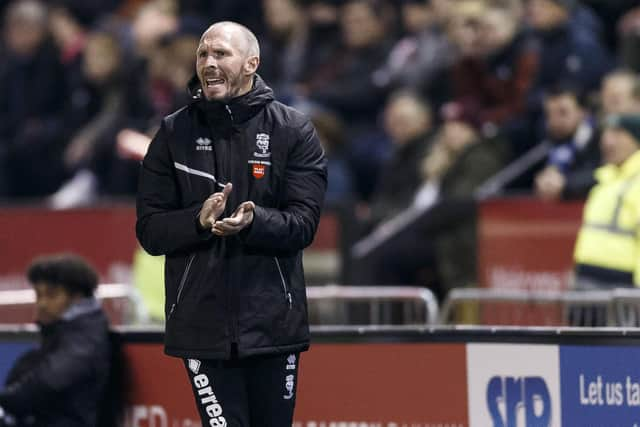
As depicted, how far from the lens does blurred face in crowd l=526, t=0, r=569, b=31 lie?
40.2 ft

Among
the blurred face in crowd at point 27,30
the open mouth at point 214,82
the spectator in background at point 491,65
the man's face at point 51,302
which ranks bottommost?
the man's face at point 51,302

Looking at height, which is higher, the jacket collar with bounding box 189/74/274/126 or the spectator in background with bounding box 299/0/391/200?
the spectator in background with bounding box 299/0/391/200

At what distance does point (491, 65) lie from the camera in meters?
12.6

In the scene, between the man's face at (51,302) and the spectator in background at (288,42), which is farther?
the spectator in background at (288,42)

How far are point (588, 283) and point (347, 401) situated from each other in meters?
2.55

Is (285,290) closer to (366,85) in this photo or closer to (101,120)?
(366,85)

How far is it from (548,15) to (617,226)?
4113 mm

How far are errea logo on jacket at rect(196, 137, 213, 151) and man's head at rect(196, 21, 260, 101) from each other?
16 cm

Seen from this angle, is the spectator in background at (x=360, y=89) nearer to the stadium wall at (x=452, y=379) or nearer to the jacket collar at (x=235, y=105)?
the stadium wall at (x=452, y=379)

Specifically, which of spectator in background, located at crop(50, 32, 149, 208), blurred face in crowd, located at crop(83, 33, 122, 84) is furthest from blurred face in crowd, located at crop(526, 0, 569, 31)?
blurred face in crowd, located at crop(83, 33, 122, 84)

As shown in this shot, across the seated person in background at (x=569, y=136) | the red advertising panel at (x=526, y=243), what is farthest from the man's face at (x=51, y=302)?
the seated person in background at (x=569, y=136)

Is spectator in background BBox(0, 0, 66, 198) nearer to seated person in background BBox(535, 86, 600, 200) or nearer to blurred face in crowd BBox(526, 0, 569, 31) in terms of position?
blurred face in crowd BBox(526, 0, 569, 31)

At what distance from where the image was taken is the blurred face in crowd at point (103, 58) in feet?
51.2

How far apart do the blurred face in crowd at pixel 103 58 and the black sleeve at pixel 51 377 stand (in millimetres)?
8664
